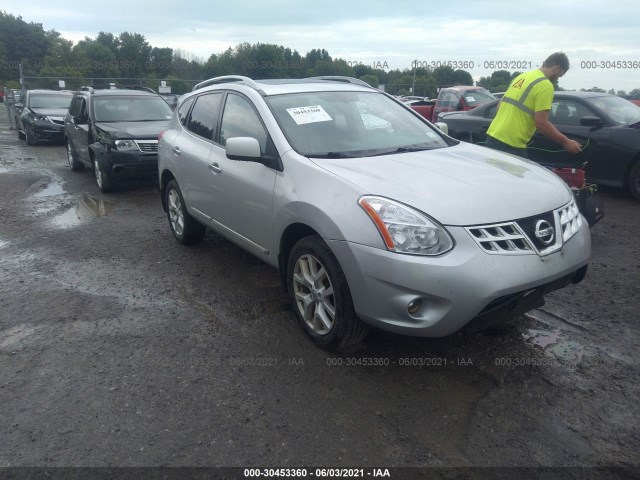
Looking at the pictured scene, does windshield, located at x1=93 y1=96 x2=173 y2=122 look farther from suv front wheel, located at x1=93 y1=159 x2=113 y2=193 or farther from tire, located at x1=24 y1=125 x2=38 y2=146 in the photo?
tire, located at x1=24 y1=125 x2=38 y2=146

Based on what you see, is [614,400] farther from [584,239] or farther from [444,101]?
[444,101]

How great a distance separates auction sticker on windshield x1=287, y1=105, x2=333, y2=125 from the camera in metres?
3.93

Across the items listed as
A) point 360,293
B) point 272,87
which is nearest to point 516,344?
point 360,293

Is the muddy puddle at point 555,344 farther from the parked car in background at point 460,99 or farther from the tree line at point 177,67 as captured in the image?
the tree line at point 177,67

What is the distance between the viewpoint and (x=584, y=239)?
3326 mm

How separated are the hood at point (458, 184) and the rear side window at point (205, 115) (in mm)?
1699

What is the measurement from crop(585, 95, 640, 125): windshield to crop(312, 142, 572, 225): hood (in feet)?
14.8

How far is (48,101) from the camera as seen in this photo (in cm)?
1584

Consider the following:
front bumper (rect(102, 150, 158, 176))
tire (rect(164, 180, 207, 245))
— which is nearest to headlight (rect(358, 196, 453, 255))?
tire (rect(164, 180, 207, 245))

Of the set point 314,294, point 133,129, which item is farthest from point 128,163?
point 314,294

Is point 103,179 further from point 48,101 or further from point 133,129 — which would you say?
point 48,101

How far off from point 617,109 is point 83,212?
8.02 meters

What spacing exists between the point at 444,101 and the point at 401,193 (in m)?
12.6

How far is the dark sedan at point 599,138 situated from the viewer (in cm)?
710
